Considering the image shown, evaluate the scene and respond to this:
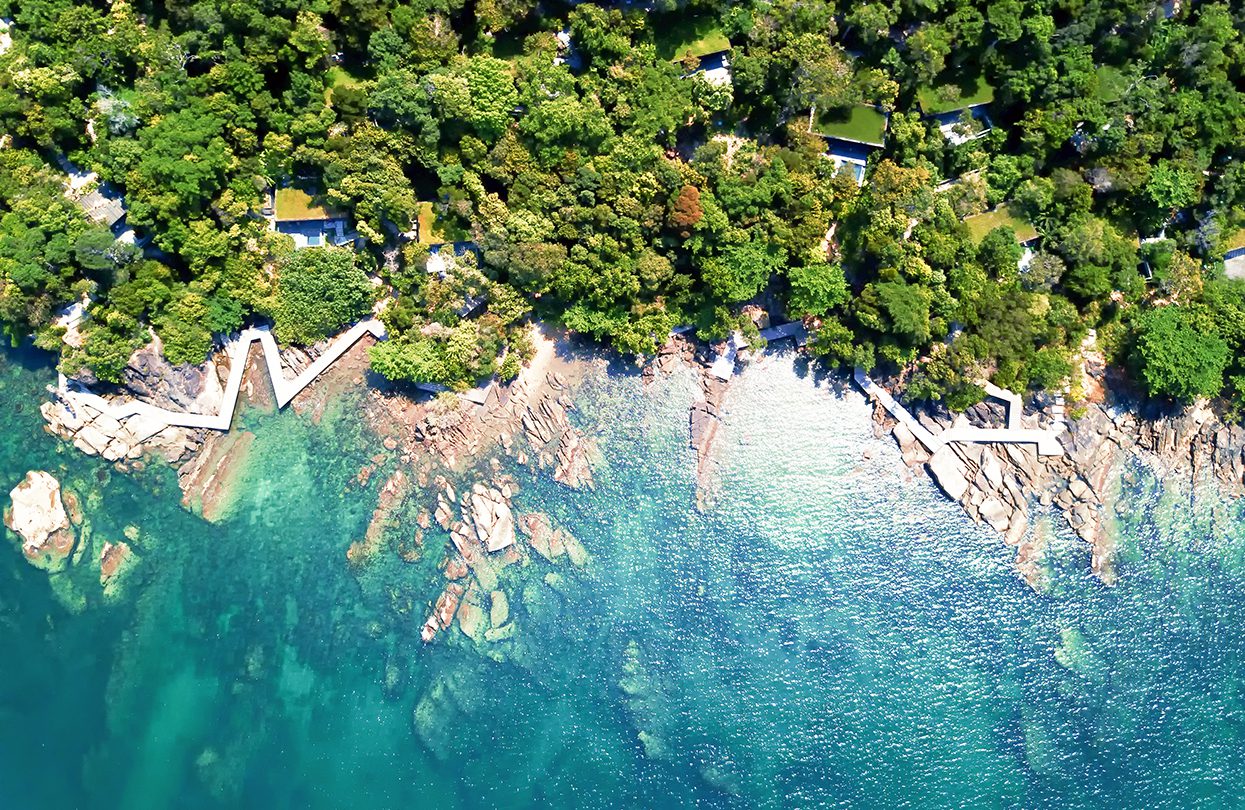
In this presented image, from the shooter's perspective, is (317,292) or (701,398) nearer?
(317,292)

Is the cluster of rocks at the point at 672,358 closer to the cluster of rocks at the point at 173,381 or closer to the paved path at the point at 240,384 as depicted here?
the paved path at the point at 240,384

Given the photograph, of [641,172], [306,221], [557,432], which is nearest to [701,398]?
[557,432]

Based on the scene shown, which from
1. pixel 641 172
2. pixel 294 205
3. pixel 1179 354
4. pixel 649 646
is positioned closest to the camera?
pixel 641 172

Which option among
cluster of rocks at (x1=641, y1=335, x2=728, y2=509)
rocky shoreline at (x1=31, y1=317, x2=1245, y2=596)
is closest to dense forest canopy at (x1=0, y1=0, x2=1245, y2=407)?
cluster of rocks at (x1=641, y1=335, x2=728, y2=509)

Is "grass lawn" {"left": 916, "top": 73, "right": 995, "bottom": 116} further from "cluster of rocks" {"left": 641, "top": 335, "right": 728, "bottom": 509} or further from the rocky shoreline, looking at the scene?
"cluster of rocks" {"left": 641, "top": 335, "right": 728, "bottom": 509}

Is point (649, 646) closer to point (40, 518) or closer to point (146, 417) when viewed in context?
point (146, 417)

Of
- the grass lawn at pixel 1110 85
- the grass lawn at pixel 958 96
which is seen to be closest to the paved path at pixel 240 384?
the grass lawn at pixel 958 96
